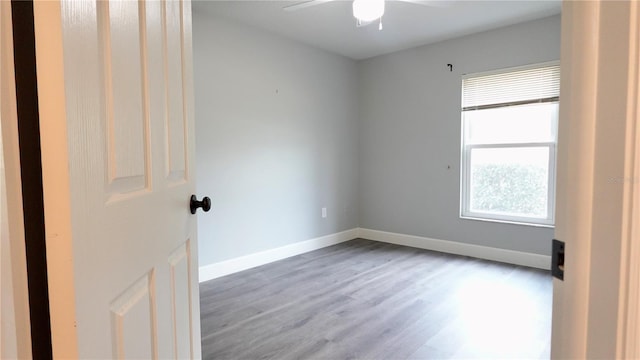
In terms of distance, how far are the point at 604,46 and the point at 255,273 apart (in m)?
3.38

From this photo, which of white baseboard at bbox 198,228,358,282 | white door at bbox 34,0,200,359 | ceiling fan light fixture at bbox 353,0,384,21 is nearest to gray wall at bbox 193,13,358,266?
white baseboard at bbox 198,228,358,282

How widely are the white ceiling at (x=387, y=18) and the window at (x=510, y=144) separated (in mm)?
553

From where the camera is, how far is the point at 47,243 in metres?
0.53

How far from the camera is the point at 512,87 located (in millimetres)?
3777

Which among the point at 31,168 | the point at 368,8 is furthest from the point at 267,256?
the point at 31,168

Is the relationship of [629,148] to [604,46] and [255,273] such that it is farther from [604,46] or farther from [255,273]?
[255,273]

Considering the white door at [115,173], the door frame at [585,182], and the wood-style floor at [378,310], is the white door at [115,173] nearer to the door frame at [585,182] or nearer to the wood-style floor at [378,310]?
the door frame at [585,182]

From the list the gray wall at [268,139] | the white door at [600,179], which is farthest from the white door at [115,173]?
the gray wall at [268,139]

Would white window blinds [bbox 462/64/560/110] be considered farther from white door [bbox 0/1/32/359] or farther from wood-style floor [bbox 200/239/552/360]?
white door [bbox 0/1/32/359]

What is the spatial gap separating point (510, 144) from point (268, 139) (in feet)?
8.50

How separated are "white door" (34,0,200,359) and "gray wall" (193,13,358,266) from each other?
7.50 ft

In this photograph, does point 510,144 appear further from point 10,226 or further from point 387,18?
point 10,226

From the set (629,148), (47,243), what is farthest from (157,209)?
(629,148)

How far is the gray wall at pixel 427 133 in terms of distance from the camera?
12.3ft
